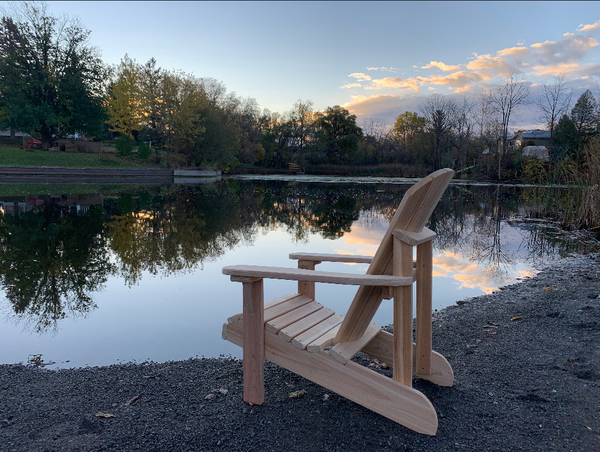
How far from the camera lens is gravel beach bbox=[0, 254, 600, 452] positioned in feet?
7.65

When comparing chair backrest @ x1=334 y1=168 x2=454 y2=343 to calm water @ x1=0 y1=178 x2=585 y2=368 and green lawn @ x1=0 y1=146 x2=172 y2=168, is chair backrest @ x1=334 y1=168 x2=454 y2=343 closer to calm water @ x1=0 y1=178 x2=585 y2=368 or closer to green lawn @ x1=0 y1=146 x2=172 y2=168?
calm water @ x1=0 y1=178 x2=585 y2=368

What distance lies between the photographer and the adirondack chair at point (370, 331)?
2.23 meters

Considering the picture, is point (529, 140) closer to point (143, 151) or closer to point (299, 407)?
point (143, 151)

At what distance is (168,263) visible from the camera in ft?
24.0

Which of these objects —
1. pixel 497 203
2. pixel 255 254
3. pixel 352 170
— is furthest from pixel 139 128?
pixel 255 254

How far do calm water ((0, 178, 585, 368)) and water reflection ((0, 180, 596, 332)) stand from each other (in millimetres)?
30

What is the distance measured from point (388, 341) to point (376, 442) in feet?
2.41

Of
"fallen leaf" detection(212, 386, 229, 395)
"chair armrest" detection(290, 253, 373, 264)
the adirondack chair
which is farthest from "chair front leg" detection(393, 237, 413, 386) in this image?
"fallen leaf" detection(212, 386, 229, 395)

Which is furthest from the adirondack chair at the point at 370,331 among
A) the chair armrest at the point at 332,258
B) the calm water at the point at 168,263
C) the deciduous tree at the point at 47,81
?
the deciduous tree at the point at 47,81

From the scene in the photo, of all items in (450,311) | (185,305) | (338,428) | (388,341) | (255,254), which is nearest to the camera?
(338,428)

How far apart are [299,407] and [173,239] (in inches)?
292

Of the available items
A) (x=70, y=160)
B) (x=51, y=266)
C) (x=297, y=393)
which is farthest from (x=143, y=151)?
(x=297, y=393)

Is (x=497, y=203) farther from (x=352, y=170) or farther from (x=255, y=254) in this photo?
(x=352, y=170)

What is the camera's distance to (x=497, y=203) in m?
19.6
